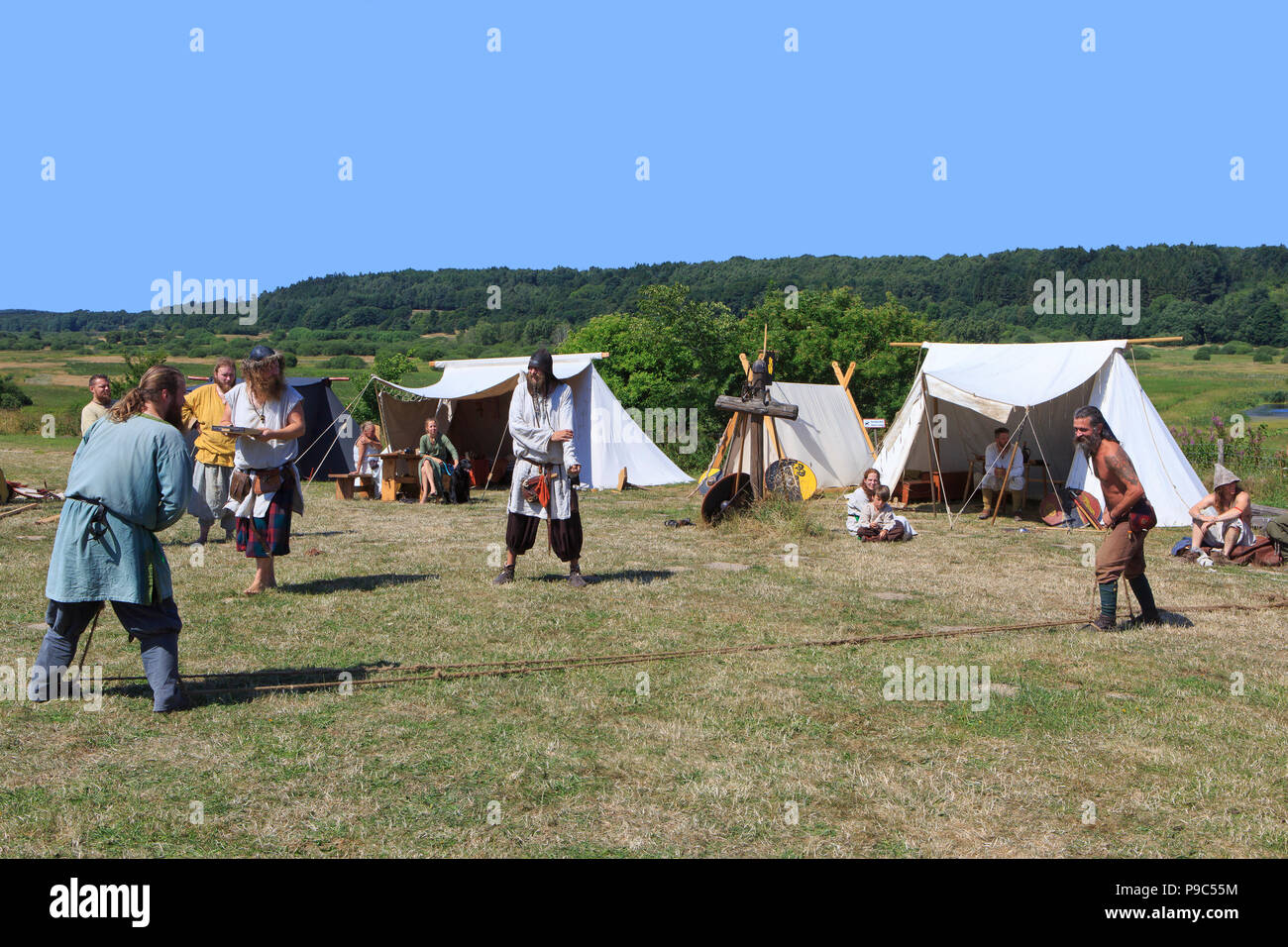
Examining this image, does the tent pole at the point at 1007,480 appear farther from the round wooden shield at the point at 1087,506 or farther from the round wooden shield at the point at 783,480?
the round wooden shield at the point at 783,480

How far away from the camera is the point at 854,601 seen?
7.05m

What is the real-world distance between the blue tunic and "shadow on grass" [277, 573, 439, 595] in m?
2.77

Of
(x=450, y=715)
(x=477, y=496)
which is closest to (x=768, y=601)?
(x=450, y=715)

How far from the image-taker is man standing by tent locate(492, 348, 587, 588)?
275 inches

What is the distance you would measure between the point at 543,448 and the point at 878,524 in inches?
185

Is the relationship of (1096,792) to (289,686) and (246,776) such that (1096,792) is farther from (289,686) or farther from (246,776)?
(289,686)

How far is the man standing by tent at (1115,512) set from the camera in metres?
5.91

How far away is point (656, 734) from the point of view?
4.06 meters

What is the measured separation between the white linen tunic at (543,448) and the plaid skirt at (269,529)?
148 cm

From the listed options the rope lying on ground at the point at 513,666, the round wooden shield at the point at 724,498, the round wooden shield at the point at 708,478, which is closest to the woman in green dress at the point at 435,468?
the round wooden shield at the point at 708,478

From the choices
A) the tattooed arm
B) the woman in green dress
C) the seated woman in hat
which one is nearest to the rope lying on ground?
the tattooed arm

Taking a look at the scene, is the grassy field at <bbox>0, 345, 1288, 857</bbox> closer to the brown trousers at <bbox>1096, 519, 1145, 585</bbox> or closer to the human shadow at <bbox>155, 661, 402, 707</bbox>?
the human shadow at <bbox>155, 661, 402, 707</bbox>
